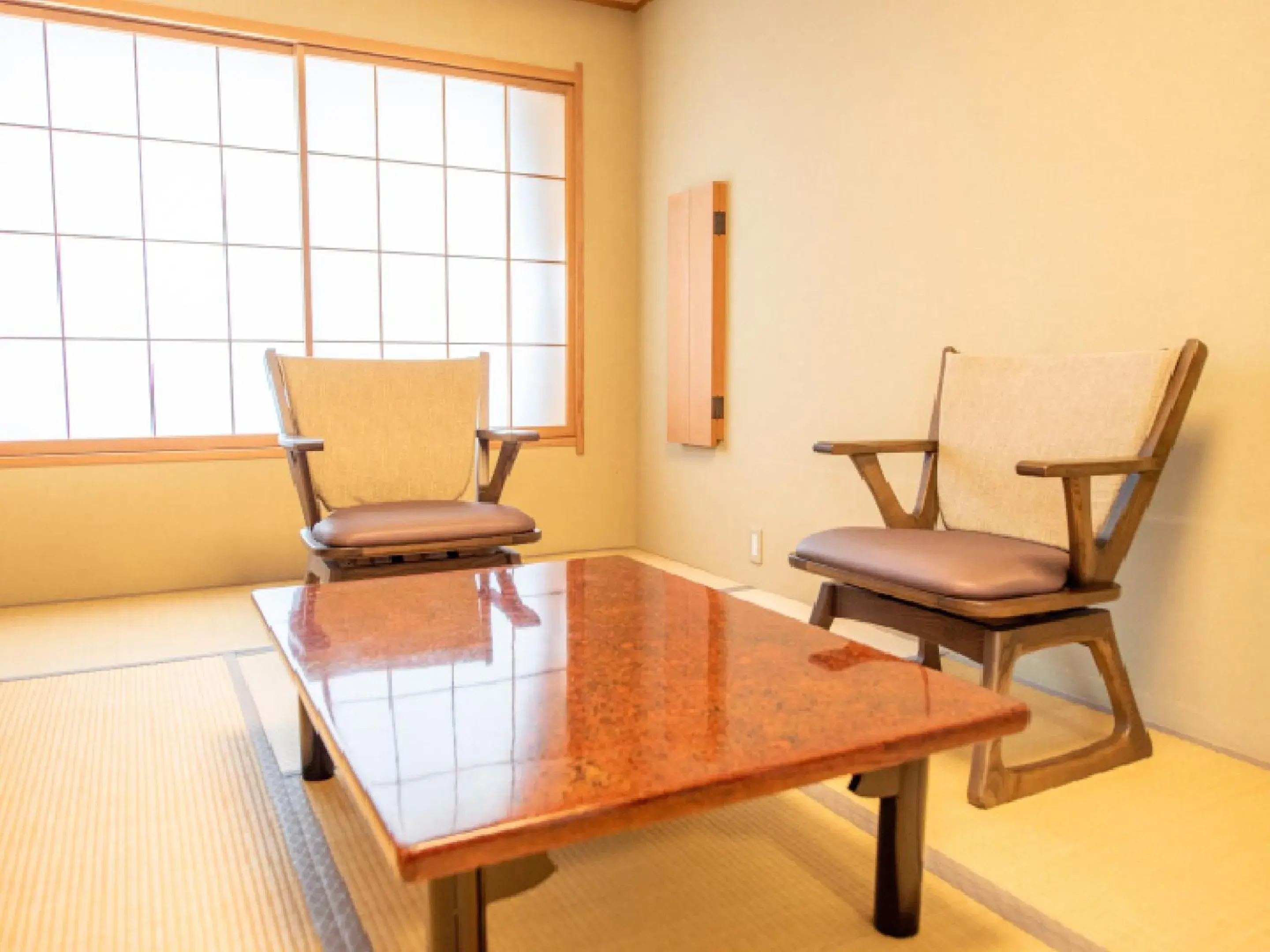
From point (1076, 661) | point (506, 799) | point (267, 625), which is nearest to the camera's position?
point (506, 799)

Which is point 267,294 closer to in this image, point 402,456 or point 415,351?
point 415,351

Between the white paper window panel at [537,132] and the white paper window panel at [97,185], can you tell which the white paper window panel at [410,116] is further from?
the white paper window panel at [97,185]

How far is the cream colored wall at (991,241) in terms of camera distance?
198cm

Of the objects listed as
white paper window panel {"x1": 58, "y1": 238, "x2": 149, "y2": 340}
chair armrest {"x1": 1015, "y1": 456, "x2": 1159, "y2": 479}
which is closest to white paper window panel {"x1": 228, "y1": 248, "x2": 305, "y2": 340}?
white paper window panel {"x1": 58, "y1": 238, "x2": 149, "y2": 340}

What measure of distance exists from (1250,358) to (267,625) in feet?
6.65

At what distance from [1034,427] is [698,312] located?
1.80 m

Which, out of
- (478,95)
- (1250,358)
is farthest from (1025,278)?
(478,95)

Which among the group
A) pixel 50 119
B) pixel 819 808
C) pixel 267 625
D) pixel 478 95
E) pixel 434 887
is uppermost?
pixel 478 95

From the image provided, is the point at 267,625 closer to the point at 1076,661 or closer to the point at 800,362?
the point at 1076,661

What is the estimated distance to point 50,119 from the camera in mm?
3410

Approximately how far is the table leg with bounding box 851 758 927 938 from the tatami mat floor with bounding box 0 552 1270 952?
4 cm

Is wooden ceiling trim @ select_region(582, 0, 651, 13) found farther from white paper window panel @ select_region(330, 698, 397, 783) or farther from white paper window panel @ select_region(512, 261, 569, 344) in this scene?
white paper window panel @ select_region(330, 698, 397, 783)

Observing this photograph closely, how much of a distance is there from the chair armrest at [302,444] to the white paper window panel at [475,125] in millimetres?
1942

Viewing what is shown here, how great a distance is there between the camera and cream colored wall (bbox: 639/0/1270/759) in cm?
198
